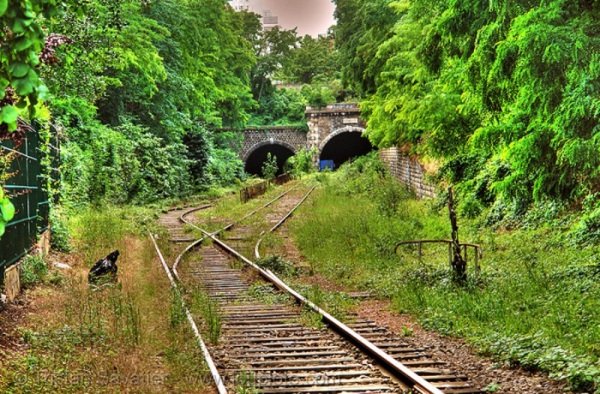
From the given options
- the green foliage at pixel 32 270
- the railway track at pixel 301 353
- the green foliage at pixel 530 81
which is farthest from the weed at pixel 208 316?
the green foliage at pixel 530 81

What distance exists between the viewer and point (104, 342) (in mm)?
6633

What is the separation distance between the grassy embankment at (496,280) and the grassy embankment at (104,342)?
3.16m

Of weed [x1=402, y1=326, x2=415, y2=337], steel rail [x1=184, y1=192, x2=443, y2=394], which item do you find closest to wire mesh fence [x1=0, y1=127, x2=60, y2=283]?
steel rail [x1=184, y1=192, x2=443, y2=394]

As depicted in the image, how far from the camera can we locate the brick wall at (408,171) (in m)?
23.9

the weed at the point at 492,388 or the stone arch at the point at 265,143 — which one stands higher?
the stone arch at the point at 265,143

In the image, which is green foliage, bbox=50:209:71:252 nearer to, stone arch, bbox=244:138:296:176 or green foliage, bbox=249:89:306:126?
stone arch, bbox=244:138:296:176

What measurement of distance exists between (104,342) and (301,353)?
2215 mm

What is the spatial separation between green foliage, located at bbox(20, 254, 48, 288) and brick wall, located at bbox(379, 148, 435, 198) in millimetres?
15332

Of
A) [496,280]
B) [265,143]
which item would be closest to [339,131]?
[265,143]

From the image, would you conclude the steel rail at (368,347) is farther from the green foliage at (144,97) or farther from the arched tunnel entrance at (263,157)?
the arched tunnel entrance at (263,157)

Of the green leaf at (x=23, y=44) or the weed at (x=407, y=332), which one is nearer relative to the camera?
the green leaf at (x=23, y=44)

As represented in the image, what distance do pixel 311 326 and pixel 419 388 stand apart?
2.62m

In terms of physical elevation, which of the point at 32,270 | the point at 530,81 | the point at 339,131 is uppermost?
the point at 339,131

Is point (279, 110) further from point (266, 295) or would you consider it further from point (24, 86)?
point (24, 86)
